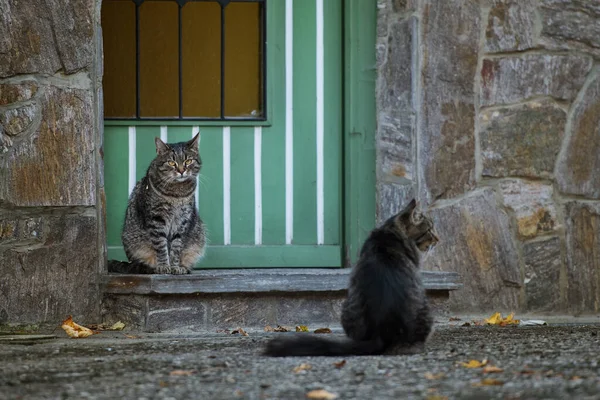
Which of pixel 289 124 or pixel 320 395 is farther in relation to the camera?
pixel 289 124

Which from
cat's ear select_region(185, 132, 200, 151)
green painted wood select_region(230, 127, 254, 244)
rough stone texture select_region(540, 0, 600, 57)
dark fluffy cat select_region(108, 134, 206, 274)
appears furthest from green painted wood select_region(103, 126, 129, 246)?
rough stone texture select_region(540, 0, 600, 57)

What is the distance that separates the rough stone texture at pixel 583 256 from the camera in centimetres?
707

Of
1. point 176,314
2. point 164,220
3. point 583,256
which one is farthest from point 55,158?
point 583,256

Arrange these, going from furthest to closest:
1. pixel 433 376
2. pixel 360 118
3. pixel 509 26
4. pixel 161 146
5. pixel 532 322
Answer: pixel 360 118, pixel 509 26, pixel 161 146, pixel 532 322, pixel 433 376

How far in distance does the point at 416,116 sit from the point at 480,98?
452 mm

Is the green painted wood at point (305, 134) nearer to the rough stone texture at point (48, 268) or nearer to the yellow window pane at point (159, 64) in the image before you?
the yellow window pane at point (159, 64)

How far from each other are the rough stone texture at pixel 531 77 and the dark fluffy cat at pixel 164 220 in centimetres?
199

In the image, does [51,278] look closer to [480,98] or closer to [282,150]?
[282,150]

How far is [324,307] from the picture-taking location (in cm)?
662

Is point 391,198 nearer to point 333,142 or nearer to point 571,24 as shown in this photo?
point 333,142

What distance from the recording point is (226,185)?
24.0ft

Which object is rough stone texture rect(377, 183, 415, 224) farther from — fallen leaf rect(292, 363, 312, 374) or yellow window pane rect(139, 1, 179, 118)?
fallen leaf rect(292, 363, 312, 374)

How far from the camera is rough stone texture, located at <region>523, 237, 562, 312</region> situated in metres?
7.03

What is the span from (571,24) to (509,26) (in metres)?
0.42
